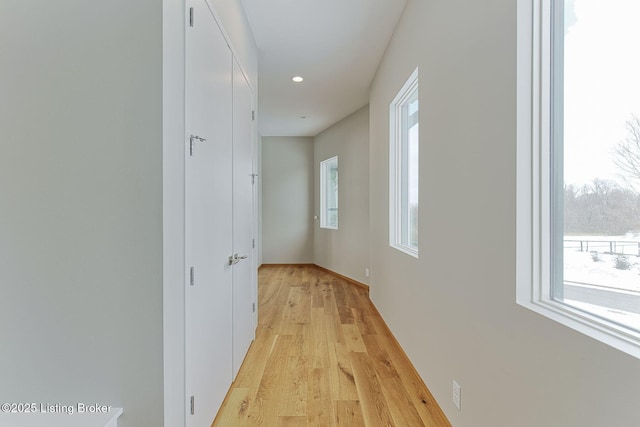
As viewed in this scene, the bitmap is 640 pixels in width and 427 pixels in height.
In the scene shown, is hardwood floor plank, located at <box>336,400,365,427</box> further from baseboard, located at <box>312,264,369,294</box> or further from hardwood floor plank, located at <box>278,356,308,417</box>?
baseboard, located at <box>312,264,369,294</box>

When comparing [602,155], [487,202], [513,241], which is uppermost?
[602,155]

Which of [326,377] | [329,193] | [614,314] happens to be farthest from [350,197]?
[614,314]

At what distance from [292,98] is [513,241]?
12.9 ft

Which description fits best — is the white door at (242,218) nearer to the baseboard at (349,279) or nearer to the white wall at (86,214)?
the white wall at (86,214)

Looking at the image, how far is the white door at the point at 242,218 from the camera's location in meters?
2.17

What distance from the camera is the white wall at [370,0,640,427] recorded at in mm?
851

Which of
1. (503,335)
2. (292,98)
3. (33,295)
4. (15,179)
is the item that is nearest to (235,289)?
(33,295)

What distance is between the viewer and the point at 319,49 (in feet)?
10.2

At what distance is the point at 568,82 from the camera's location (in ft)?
3.27

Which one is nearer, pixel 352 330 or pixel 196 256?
pixel 196 256

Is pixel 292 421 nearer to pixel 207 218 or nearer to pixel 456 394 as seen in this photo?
pixel 456 394

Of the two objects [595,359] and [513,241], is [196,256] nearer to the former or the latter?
[513,241]

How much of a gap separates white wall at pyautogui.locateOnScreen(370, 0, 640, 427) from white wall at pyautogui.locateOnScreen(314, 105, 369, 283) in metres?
2.54

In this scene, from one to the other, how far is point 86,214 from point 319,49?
2.75 metres
